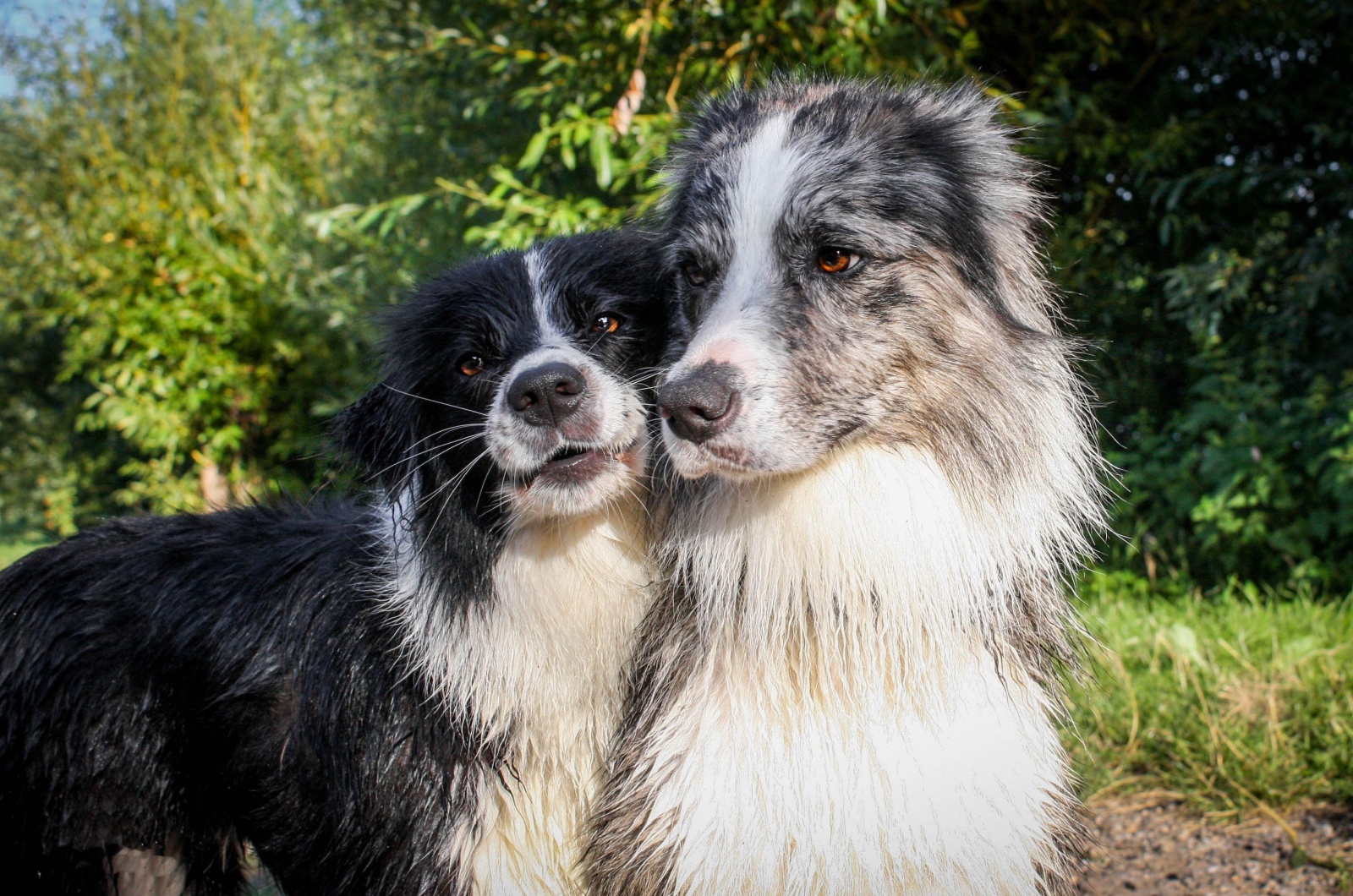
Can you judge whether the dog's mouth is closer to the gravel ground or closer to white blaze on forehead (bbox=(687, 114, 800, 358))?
white blaze on forehead (bbox=(687, 114, 800, 358))

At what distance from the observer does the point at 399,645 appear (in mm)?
Result: 2531

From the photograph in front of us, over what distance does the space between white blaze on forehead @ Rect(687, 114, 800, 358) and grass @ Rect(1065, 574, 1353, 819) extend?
1553 millimetres

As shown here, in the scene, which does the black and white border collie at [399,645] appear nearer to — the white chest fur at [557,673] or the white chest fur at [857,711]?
the white chest fur at [557,673]

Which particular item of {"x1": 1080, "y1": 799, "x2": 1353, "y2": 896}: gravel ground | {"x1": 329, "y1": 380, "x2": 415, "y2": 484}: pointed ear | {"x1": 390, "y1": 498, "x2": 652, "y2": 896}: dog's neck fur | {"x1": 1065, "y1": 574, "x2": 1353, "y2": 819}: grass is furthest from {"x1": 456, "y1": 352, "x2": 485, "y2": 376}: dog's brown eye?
{"x1": 1080, "y1": 799, "x2": 1353, "y2": 896}: gravel ground

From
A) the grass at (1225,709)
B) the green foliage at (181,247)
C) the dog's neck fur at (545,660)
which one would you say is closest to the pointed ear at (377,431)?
the dog's neck fur at (545,660)

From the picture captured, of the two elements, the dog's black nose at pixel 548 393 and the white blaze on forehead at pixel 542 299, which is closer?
the dog's black nose at pixel 548 393

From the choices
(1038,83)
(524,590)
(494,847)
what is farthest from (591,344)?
(1038,83)

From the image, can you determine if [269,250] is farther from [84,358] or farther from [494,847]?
[494,847]

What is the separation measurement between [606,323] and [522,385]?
371mm

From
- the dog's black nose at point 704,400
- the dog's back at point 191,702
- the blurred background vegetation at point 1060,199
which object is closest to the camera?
the dog's black nose at point 704,400

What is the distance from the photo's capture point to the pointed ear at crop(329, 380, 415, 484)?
105 inches

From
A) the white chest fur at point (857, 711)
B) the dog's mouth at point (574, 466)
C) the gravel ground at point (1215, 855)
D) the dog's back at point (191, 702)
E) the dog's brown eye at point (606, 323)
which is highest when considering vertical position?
the dog's brown eye at point (606, 323)

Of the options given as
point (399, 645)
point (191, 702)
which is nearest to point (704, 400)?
point (399, 645)

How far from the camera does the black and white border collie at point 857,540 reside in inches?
81.7
